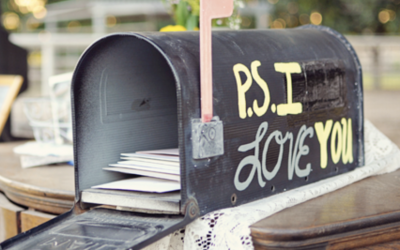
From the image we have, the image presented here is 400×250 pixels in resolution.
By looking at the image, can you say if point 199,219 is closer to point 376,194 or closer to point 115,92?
point 115,92

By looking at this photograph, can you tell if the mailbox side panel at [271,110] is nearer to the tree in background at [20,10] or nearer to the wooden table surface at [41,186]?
the wooden table surface at [41,186]

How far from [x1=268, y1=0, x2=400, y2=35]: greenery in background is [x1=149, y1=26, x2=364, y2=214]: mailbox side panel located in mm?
11320

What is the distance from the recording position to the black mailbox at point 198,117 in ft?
3.33

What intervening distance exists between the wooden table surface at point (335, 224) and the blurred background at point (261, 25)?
6.48ft

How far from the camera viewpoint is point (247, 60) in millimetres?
1166

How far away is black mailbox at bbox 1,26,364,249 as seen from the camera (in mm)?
1016

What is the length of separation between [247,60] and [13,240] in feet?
2.15

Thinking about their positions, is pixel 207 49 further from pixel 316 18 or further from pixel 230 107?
pixel 316 18

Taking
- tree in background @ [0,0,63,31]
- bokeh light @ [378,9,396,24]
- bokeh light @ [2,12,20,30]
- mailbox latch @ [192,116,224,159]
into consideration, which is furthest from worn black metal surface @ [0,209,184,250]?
bokeh light @ [2,12,20,30]

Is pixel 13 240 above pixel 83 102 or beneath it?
beneath

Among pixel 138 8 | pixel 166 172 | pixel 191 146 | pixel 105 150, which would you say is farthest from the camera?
pixel 138 8

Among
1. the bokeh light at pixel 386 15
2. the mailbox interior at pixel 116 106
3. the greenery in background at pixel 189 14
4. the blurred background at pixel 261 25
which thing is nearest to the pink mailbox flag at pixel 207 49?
the mailbox interior at pixel 116 106

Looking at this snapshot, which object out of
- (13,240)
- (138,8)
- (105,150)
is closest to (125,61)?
(105,150)

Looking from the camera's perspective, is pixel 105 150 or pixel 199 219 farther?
pixel 105 150
